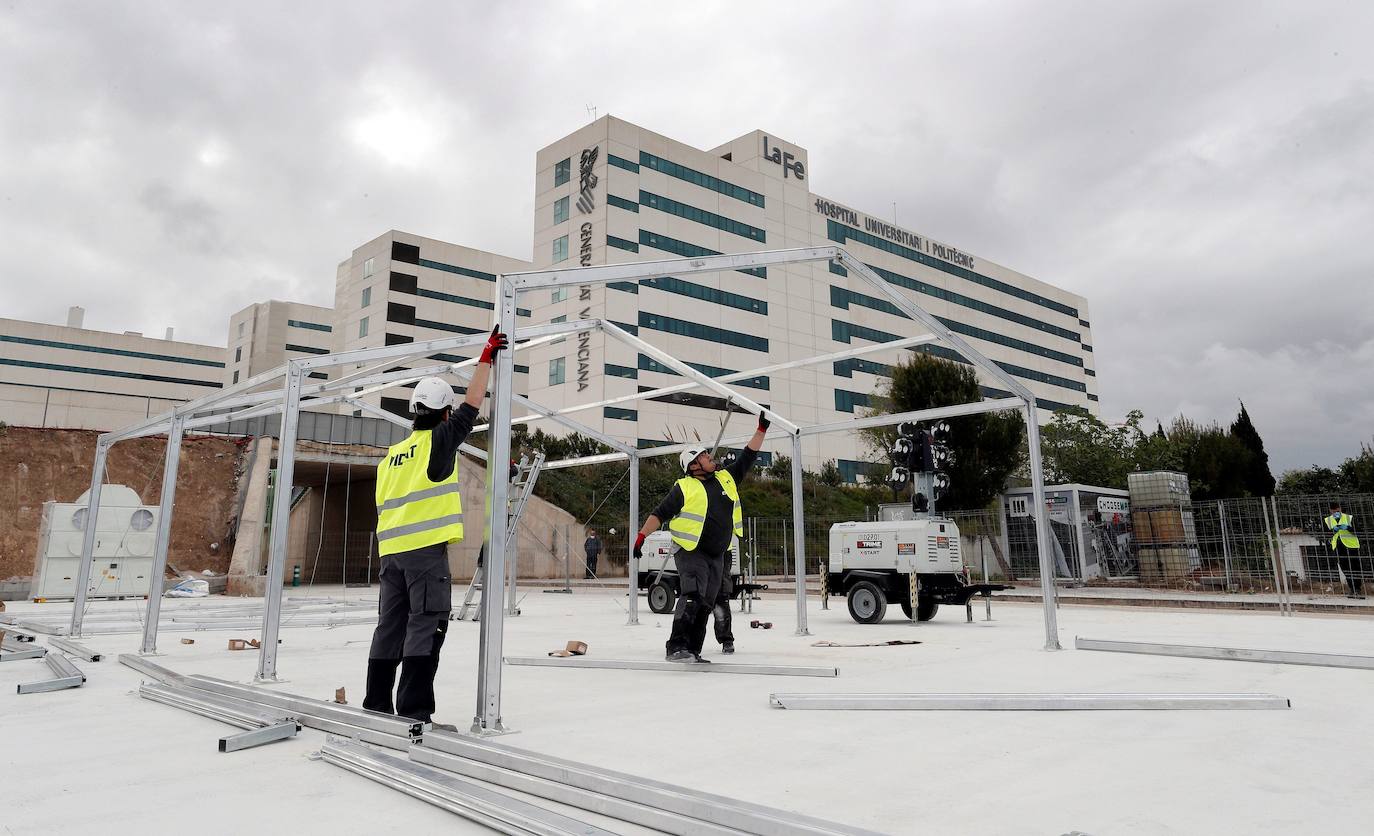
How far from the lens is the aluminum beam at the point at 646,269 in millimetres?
4953

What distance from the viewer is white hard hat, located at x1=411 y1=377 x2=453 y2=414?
4391 millimetres

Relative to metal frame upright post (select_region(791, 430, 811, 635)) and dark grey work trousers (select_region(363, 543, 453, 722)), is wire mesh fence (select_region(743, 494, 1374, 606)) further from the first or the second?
dark grey work trousers (select_region(363, 543, 453, 722))

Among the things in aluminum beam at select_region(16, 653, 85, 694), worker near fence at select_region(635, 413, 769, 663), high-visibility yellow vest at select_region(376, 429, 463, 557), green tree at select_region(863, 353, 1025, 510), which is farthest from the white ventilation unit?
green tree at select_region(863, 353, 1025, 510)

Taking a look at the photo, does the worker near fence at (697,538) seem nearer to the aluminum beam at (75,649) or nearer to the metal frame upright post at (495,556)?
the metal frame upright post at (495,556)

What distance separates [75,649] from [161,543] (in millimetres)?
1435

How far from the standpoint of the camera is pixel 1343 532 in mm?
13492

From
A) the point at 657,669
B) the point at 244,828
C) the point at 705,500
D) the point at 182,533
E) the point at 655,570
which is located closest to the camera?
the point at 244,828

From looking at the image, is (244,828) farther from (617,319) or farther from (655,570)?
(617,319)

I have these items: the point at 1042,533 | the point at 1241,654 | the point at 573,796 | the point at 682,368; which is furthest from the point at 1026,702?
the point at 682,368

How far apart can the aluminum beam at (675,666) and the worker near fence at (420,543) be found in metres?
2.65

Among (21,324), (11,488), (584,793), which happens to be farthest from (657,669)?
(21,324)

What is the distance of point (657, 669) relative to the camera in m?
6.68

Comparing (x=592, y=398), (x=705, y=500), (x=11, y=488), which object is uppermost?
(x=592, y=398)

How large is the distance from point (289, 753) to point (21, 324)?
88577 millimetres
